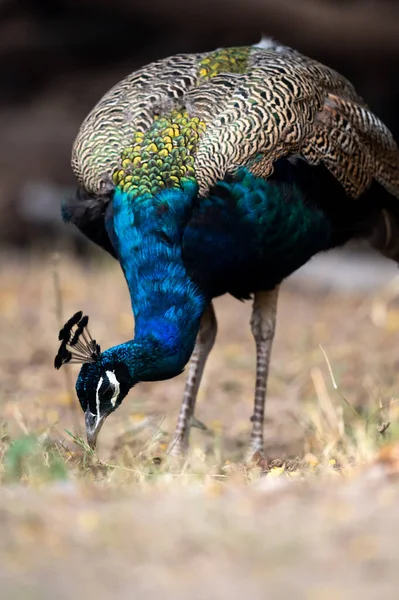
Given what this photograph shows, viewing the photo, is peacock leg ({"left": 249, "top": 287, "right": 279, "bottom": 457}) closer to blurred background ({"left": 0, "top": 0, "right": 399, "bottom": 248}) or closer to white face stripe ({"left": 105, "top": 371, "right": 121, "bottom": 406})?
white face stripe ({"left": 105, "top": 371, "right": 121, "bottom": 406})

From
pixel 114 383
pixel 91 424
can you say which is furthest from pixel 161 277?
pixel 91 424

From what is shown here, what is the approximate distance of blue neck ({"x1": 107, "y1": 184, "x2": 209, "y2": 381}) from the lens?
3.82 metres

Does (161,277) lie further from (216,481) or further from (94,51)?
(94,51)

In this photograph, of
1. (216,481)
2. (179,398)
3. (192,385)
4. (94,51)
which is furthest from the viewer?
(94,51)

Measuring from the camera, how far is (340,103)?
4.54m

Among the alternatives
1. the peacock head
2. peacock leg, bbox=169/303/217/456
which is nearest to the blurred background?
peacock leg, bbox=169/303/217/456

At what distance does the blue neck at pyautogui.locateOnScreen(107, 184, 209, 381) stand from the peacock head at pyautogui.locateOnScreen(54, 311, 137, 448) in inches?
6.0

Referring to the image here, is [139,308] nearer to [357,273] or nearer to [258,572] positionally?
[258,572]

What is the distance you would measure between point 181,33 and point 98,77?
87 centimetres

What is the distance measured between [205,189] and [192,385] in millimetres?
1167

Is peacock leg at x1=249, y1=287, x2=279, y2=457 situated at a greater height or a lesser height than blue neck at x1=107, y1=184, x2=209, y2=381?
lesser

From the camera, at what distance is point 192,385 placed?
480 centimetres

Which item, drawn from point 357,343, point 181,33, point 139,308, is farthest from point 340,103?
point 181,33

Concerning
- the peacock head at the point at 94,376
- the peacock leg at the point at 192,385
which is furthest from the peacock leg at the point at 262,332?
the peacock head at the point at 94,376
